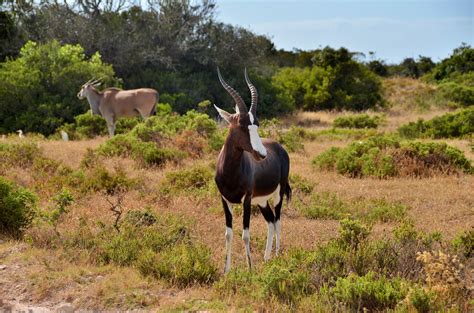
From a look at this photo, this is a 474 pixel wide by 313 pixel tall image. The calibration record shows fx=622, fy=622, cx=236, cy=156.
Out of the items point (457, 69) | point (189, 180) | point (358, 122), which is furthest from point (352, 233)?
point (457, 69)

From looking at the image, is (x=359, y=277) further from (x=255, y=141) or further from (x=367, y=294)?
(x=255, y=141)

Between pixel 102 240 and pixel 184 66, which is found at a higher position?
pixel 184 66

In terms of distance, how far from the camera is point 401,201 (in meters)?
10.6

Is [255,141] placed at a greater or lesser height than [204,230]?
greater

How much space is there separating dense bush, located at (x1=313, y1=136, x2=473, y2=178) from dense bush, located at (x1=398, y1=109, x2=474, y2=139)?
6.47 meters

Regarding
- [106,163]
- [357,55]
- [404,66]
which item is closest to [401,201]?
[106,163]

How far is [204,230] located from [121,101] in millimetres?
12821

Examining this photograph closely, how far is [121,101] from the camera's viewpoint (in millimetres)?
20500

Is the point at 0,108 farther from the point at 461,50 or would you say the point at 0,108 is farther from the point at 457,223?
the point at 461,50

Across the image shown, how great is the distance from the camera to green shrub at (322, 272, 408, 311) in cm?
567

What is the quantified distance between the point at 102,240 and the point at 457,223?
204 inches

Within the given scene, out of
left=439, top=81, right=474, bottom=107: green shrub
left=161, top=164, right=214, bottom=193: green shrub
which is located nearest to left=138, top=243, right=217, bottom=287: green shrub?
left=161, top=164, right=214, bottom=193: green shrub

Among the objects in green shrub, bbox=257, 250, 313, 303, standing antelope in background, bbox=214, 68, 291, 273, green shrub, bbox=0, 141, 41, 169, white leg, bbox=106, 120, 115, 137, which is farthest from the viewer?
white leg, bbox=106, 120, 115, 137

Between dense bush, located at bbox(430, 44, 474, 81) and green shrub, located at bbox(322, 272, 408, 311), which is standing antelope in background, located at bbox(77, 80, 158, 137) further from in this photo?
dense bush, located at bbox(430, 44, 474, 81)
